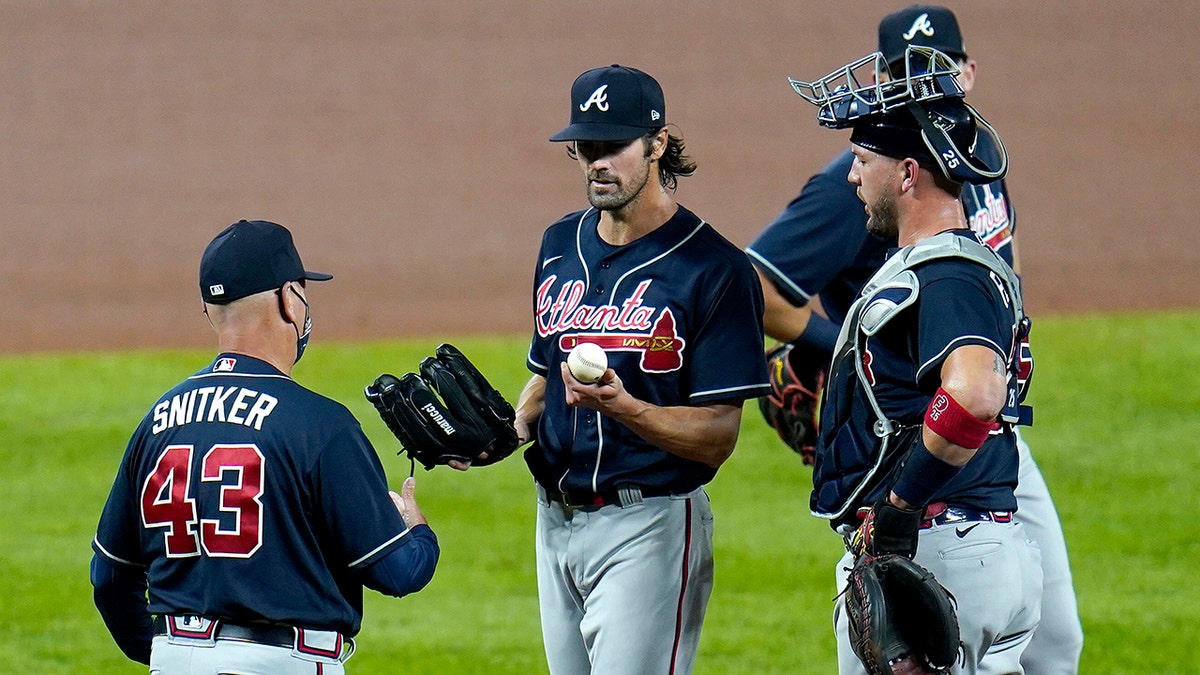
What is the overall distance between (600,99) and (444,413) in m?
0.94

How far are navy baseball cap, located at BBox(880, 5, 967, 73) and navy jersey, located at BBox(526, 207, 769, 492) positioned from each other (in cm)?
120

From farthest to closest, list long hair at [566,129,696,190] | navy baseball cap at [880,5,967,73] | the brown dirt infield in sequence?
1. the brown dirt infield
2. navy baseball cap at [880,5,967,73]
3. long hair at [566,129,696,190]

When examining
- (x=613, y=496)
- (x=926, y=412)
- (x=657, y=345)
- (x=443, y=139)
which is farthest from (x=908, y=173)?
(x=443, y=139)

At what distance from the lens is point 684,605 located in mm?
4414

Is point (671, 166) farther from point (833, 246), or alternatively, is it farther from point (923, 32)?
point (923, 32)

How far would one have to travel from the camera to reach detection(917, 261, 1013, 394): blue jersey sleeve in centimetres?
355

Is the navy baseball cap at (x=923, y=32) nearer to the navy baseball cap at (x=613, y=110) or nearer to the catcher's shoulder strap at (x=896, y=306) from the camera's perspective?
the navy baseball cap at (x=613, y=110)

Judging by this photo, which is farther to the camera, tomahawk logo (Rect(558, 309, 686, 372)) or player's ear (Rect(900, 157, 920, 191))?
tomahawk logo (Rect(558, 309, 686, 372))

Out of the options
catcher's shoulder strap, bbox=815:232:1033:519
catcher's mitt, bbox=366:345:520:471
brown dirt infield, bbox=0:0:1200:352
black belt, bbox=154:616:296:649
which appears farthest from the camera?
brown dirt infield, bbox=0:0:1200:352

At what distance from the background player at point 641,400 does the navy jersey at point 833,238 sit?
0.64 meters

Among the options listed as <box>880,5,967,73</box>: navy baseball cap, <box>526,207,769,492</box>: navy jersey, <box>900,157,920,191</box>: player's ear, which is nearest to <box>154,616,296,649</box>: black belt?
<box>526,207,769,492</box>: navy jersey

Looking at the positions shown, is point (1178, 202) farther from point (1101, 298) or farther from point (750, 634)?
point (750, 634)

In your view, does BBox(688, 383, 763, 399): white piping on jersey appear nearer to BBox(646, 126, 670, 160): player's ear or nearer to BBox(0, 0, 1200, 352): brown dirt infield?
BBox(646, 126, 670, 160): player's ear

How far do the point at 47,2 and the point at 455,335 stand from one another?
9.94 metres
